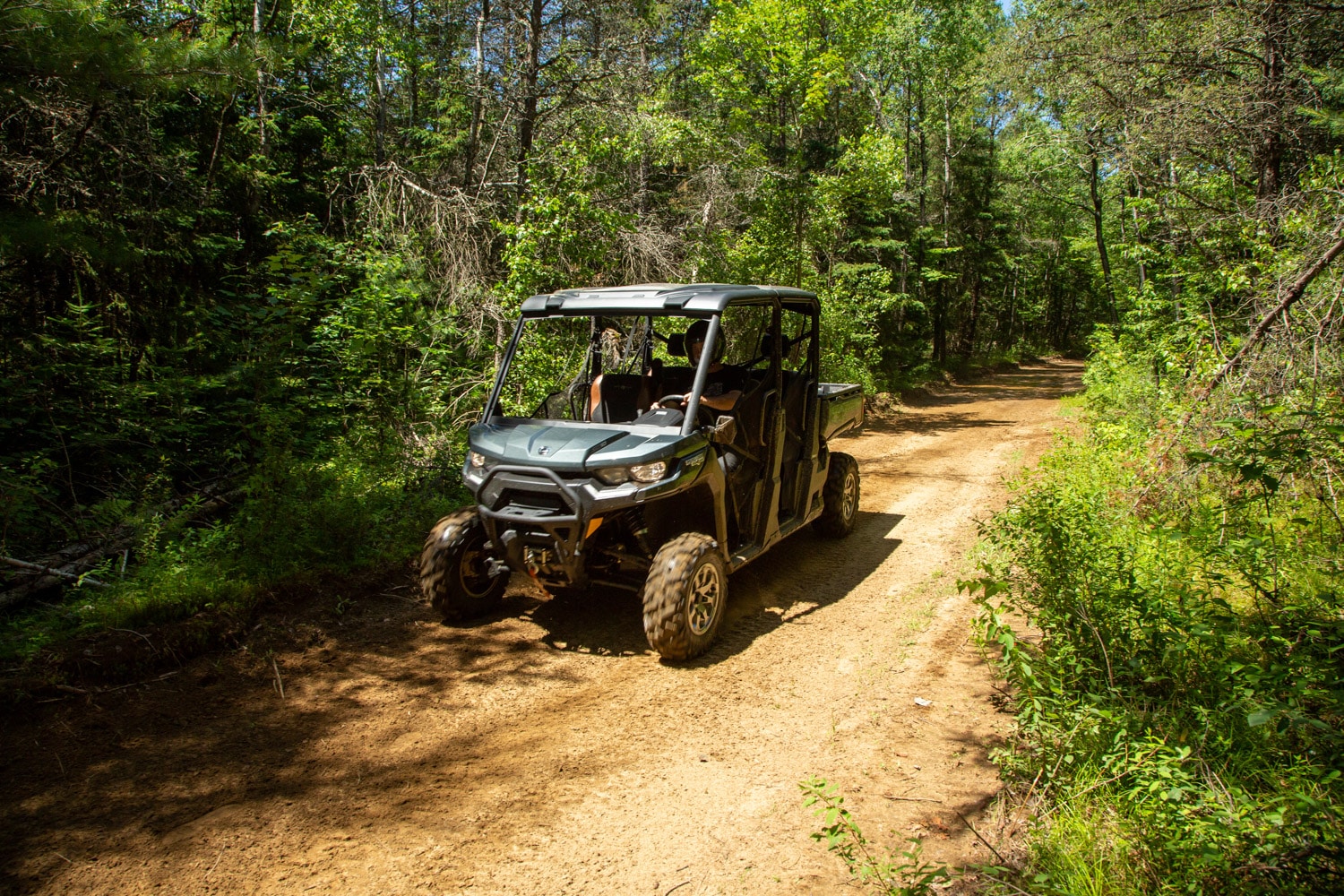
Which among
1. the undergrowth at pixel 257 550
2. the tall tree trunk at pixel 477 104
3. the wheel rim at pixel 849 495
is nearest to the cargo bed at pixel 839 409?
the wheel rim at pixel 849 495

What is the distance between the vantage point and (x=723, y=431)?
5355 millimetres

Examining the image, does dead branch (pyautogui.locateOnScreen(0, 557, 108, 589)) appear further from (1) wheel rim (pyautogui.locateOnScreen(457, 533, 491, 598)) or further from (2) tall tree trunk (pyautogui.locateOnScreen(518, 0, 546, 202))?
(2) tall tree trunk (pyautogui.locateOnScreen(518, 0, 546, 202))

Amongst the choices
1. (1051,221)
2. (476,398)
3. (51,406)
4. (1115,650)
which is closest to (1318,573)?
(1115,650)

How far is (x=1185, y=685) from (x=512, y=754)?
3487 millimetres

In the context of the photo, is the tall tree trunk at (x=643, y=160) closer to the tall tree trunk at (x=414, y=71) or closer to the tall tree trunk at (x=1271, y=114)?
the tall tree trunk at (x=414, y=71)

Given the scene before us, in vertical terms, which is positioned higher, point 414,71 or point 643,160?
point 414,71

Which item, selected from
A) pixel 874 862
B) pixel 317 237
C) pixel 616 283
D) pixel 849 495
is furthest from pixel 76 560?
pixel 616 283

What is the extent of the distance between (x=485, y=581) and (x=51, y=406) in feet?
14.3

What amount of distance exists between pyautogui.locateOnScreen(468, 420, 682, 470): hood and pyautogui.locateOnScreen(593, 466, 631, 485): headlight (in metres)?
0.06

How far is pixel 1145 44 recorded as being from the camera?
411 inches

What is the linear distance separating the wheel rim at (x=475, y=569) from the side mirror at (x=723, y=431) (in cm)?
179

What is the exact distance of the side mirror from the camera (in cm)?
533

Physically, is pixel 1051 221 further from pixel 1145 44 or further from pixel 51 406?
pixel 51 406

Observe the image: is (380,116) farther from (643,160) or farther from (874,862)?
(874,862)
